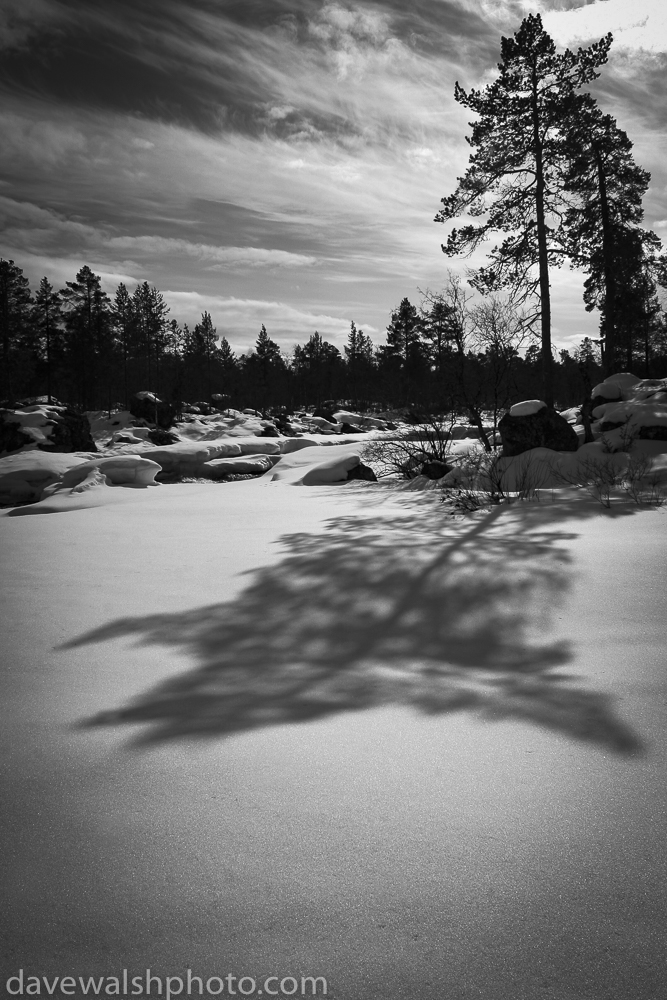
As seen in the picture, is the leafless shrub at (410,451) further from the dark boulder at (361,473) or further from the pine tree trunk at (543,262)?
the pine tree trunk at (543,262)

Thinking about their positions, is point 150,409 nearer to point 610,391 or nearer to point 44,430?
point 44,430

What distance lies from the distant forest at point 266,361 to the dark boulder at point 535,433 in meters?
0.78

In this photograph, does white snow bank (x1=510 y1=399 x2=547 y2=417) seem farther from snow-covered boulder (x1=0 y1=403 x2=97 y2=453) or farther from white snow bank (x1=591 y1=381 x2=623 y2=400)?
snow-covered boulder (x1=0 y1=403 x2=97 y2=453)

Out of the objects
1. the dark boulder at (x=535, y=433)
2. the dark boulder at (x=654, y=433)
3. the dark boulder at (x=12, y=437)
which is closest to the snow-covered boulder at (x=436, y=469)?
the dark boulder at (x=535, y=433)

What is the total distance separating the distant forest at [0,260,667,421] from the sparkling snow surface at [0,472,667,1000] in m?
7.38

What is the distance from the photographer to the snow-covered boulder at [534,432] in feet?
38.8

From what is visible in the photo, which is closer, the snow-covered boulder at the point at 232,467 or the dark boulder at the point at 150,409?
the snow-covered boulder at the point at 232,467

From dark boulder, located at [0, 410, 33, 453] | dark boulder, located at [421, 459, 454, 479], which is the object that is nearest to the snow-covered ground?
dark boulder, located at [421, 459, 454, 479]

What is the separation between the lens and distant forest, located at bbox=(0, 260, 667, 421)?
12453 millimetres

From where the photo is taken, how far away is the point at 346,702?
6.59 feet

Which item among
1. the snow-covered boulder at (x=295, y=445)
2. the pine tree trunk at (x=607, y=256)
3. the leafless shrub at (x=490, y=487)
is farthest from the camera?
the pine tree trunk at (x=607, y=256)

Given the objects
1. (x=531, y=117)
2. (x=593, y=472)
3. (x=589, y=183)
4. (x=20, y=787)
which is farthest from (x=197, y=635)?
(x=589, y=183)

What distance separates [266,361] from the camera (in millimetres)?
61344

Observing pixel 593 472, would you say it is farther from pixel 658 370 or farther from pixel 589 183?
pixel 658 370
